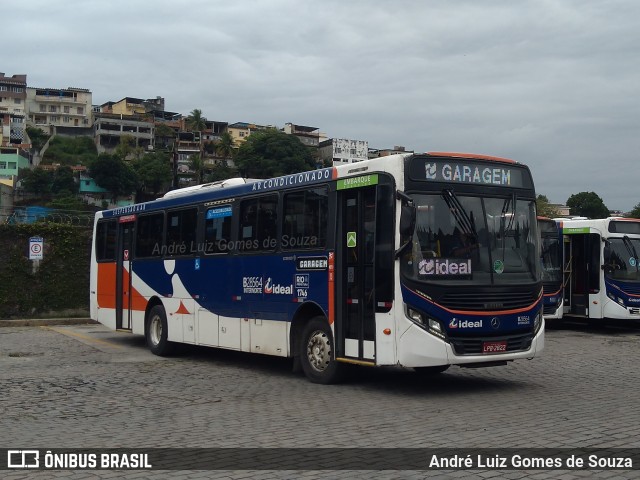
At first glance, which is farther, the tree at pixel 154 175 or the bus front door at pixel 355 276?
the tree at pixel 154 175

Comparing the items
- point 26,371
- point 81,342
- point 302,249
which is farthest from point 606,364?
point 81,342

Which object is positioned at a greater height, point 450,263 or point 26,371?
point 450,263

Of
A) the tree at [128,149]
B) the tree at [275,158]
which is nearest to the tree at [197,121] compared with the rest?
the tree at [128,149]

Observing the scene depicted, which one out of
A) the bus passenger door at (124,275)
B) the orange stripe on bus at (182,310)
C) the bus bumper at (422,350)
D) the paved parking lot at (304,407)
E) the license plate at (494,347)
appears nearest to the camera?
the paved parking lot at (304,407)

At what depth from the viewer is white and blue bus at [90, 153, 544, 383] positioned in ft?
33.4

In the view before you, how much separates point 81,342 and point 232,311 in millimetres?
6508

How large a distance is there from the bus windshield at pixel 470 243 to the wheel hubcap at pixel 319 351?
80.4 inches

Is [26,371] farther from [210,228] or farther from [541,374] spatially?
[541,374]

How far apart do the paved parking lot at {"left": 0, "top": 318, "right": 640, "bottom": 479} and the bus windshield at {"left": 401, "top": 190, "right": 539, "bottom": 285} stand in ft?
5.42

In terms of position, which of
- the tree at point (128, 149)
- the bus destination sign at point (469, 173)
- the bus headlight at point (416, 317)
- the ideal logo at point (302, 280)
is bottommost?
the bus headlight at point (416, 317)

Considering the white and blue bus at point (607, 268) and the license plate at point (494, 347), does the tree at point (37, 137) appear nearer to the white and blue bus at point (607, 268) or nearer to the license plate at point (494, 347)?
the white and blue bus at point (607, 268)

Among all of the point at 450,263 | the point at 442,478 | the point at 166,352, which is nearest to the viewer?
the point at 442,478

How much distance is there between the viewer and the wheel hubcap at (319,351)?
11.5 metres

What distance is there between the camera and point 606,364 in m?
14.0
